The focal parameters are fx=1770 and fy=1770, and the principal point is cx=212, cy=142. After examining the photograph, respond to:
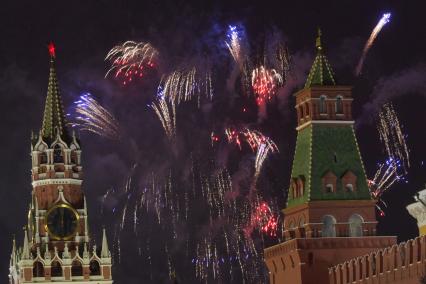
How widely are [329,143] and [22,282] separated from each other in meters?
A: 37.2

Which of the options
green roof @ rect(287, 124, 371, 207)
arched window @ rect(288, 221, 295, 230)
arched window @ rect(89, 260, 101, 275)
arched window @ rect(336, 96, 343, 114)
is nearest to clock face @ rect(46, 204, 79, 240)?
arched window @ rect(89, 260, 101, 275)

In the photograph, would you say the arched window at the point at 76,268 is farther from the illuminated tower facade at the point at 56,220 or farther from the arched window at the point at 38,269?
the arched window at the point at 38,269

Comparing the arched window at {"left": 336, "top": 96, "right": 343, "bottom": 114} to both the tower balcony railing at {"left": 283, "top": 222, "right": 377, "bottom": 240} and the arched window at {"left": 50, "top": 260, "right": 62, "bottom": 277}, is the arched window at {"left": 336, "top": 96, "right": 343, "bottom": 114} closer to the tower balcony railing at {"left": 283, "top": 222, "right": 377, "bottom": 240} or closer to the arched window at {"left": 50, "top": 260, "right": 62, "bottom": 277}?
the tower balcony railing at {"left": 283, "top": 222, "right": 377, "bottom": 240}

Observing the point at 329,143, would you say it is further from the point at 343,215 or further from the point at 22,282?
the point at 22,282

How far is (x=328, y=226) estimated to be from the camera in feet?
256

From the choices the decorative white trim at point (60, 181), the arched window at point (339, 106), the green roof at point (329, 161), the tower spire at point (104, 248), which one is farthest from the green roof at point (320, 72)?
the decorative white trim at point (60, 181)

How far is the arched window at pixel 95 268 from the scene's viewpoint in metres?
112

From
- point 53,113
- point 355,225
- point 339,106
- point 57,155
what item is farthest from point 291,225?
point 53,113

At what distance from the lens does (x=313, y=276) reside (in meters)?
76.8

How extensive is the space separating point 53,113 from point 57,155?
2866 mm

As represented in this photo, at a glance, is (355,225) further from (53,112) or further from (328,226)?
(53,112)

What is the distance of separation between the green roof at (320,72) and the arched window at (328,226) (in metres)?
6.12

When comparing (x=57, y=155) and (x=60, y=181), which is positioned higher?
(x=57, y=155)

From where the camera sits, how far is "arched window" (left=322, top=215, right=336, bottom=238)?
255 ft
